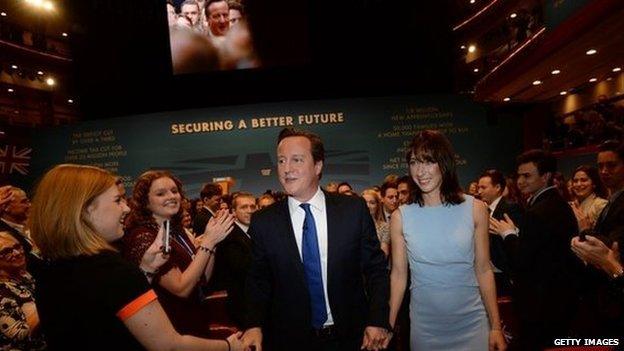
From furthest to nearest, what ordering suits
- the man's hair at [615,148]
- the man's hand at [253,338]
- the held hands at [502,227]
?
the held hands at [502,227], the man's hair at [615,148], the man's hand at [253,338]

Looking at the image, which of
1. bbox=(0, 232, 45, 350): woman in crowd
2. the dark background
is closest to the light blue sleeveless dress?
bbox=(0, 232, 45, 350): woman in crowd

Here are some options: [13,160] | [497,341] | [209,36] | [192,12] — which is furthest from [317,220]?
[13,160]

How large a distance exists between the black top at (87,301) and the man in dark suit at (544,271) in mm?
2441

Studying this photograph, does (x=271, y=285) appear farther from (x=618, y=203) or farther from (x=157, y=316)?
(x=618, y=203)

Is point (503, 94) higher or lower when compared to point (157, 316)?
higher

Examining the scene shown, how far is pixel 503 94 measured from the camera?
1194cm

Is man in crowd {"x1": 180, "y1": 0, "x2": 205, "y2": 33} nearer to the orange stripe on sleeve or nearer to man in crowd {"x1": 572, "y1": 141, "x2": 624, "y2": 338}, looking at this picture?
man in crowd {"x1": 572, "y1": 141, "x2": 624, "y2": 338}

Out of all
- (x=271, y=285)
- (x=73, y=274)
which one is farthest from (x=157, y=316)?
(x=271, y=285)

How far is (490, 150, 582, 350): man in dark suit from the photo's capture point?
2.98 meters

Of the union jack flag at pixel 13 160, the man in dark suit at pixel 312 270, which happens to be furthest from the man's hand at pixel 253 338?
the union jack flag at pixel 13 160

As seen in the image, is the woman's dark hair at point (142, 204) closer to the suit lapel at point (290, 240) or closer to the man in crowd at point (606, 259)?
the suit lapel at point (290, 240)

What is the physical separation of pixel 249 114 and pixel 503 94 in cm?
654

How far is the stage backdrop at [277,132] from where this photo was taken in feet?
38.4

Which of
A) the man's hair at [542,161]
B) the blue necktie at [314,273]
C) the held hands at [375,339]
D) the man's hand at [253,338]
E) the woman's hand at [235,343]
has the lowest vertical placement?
the held hands at [375,339]
